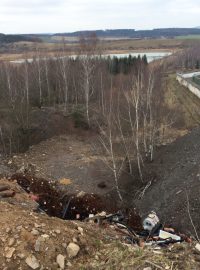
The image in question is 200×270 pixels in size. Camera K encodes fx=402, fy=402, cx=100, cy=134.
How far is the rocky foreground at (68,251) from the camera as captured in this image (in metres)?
8.88

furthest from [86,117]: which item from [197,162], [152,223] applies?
[152,223]

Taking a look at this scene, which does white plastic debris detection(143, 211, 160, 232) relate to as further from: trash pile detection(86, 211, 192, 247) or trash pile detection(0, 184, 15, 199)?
trash pile detection(0, 184, 15, 199)

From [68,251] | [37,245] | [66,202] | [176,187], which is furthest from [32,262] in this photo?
[176,187]

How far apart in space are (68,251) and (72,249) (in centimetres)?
11

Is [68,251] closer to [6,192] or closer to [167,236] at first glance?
[167,236]

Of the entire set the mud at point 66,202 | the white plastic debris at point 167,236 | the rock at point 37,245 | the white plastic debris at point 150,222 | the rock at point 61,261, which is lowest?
the mud at point 66,202

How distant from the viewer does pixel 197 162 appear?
66.3 ft

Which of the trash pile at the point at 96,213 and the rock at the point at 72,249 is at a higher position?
the rock at the point at 72,249

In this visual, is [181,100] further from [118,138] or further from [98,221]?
[98,221]

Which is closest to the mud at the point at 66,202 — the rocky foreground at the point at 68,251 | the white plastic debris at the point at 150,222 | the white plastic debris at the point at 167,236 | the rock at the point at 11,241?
the white plastic debris at the point at 150,222

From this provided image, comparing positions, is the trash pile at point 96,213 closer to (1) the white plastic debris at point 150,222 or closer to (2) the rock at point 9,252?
(1) the white plastic debris at point 150,222

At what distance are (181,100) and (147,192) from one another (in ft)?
80.4

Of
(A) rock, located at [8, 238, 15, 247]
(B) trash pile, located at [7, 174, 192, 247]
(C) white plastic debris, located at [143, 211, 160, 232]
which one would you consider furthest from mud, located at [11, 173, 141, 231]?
(A) rock, located at [8, 238, 15, 247]

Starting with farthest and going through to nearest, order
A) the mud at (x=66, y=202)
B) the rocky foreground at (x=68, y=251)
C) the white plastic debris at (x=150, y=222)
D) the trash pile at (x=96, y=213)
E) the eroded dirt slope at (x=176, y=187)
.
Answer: the mud at (x=66, y=202), the eroded dirt slope at (x=176, y=187), the white plastic debris at (x=150, y=222), the trash pile at (x=96, y=213), the rocky foreground at (x=68, y=251)
